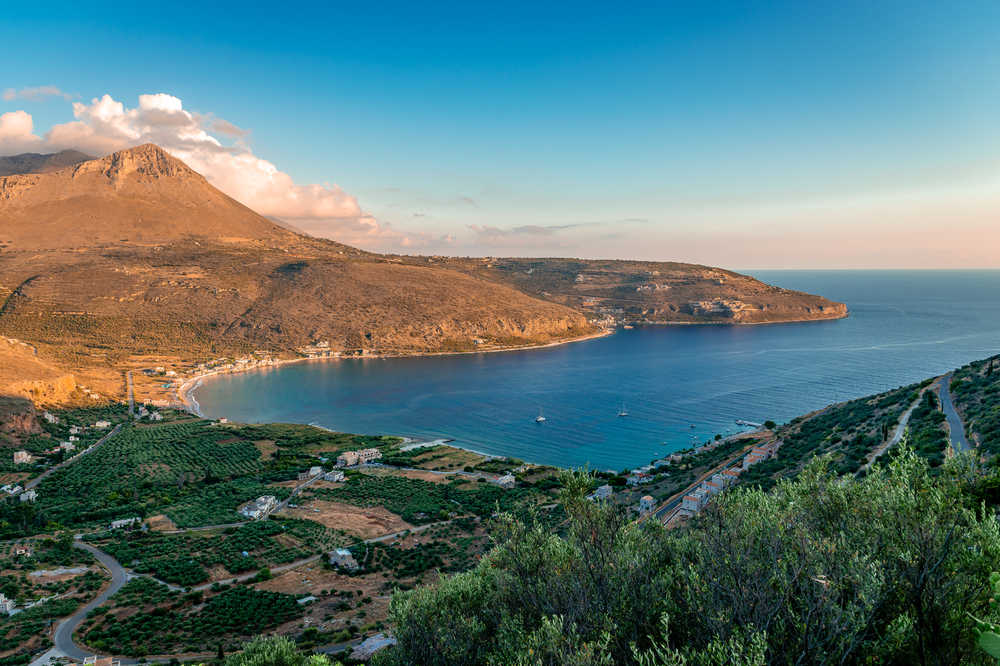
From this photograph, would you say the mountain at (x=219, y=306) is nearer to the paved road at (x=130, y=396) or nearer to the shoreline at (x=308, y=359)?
the shoreline at (x=308, y=359)

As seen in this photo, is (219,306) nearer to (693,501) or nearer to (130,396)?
(130,396)

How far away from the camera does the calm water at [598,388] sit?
8438 cm

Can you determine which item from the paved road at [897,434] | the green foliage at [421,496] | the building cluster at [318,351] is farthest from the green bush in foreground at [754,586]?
the building cluster at [318,351]

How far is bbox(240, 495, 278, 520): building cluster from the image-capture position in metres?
42.1

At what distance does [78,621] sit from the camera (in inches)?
988

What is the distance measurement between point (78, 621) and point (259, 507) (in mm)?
17984

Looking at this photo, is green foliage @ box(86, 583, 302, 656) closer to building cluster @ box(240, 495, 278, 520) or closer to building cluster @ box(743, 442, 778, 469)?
building cluster @ box(240, 495, 278, 520)

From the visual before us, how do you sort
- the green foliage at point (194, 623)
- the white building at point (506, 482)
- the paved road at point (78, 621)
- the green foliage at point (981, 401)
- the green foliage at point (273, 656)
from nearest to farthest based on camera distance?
the green foliage at point (273, 656) < the paved road at point (78, 621) < the green foliage at point (194, 623) < the green foliage at point (981, 401) < the white building at point (506, 482)

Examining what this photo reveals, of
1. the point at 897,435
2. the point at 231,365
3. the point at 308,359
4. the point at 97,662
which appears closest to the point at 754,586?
the point at 97,662

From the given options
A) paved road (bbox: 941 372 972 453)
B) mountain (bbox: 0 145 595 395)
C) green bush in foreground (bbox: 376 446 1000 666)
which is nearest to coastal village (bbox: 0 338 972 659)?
green bush in foreground (bbox: 376 446 1000 666)

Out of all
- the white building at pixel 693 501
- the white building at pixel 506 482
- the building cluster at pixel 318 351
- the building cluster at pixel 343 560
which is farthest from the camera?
the building cluster at pixel 318 351

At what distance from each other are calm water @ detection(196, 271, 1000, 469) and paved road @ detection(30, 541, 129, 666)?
5184 cm

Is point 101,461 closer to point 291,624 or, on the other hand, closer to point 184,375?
point 291,624

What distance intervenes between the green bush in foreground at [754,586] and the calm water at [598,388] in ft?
199
